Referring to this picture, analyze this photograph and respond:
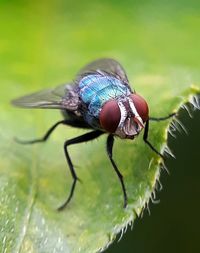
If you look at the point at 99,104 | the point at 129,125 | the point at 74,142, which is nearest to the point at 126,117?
the point at 129,125

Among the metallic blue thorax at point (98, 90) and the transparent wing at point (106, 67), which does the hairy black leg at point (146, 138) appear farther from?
the transparent wing at point (106, 67)

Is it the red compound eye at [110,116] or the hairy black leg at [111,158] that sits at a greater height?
the red compound eye at [110,116]

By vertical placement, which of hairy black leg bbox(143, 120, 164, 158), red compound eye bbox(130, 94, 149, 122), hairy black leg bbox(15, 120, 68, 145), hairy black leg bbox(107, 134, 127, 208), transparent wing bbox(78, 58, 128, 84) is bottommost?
hairy black leg bbox(15, 120, 68, 145)

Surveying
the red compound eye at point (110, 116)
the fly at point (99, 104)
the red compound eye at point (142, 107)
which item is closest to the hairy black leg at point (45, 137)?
the fly at point (99, 104)

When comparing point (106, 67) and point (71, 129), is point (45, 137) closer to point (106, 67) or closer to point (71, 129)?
point (71, 129)

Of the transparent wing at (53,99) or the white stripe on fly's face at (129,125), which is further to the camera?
the transparent wing at (53,99)

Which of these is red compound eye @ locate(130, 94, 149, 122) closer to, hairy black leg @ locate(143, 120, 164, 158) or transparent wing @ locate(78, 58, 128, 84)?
hairy black leg @ locate(143, 120, 164, 158)

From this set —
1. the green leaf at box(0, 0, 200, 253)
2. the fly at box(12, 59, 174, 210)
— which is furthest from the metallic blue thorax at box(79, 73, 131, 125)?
the green leaf at box(0, 0, 200, 253)
